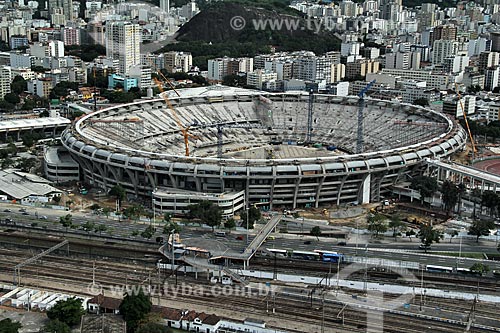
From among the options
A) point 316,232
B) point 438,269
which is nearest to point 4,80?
point 316,232

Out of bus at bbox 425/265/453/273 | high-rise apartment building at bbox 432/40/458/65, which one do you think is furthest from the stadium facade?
high-rise apartment building at bbox 432/40/458/65

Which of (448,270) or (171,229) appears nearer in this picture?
(448,270)

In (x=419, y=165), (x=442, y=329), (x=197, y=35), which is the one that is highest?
(x=197, y=35)

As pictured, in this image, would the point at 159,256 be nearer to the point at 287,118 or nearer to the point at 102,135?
the point at 102,135

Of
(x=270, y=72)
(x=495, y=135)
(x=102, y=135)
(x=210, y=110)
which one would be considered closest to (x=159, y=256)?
(x=102, y=135)

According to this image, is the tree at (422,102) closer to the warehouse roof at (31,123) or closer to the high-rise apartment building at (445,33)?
the warehouse roof at (31,123)

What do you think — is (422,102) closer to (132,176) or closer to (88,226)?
(132,176)

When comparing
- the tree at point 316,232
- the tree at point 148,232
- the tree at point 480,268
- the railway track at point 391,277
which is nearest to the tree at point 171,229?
the tree at point 148,232
